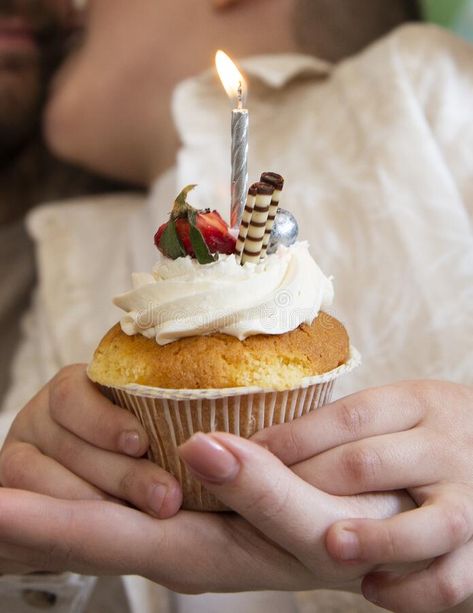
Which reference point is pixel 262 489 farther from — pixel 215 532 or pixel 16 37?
pixel 16 37

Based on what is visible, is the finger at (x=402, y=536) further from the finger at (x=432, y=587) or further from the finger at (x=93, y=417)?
the finger at (x=93, y=417)

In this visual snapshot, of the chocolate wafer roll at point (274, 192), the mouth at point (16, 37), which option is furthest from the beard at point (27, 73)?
the chocolate wafer roll at point (274, 192)

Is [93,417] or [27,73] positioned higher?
[27,73]

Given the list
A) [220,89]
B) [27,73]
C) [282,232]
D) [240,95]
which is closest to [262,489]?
[282,232]

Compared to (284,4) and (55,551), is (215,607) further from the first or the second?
(284,4)

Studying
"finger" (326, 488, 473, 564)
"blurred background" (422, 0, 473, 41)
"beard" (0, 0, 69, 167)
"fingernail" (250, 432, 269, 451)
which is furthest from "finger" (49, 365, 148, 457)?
"beard" (0, 0, 69, 167)
